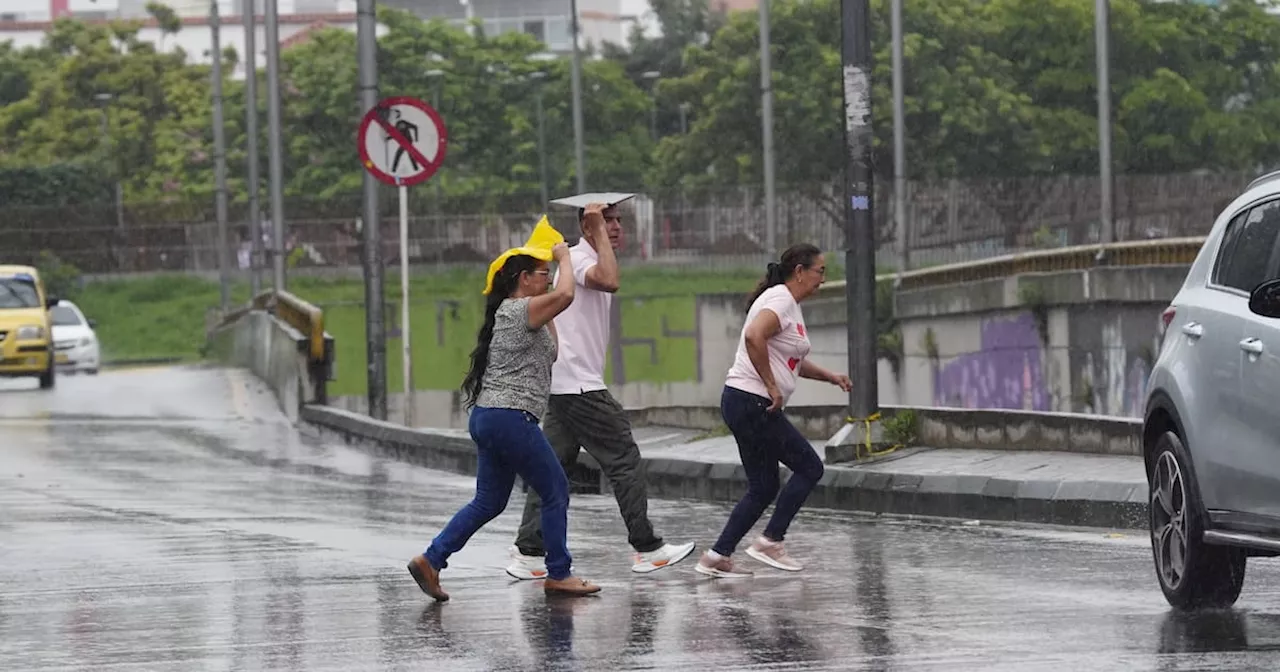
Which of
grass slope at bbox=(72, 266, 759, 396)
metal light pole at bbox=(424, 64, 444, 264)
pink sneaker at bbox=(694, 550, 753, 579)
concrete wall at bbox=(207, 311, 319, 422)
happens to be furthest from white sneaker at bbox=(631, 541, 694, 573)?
metal light pole at bbox=(424, 64, 444, 264)

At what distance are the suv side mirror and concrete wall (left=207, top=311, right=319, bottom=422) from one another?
59.8 ft

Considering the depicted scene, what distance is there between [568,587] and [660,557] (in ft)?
3.27

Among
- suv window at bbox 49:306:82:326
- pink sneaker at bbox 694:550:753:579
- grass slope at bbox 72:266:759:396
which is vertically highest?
pink sneaker at bbox 694:550:753:579

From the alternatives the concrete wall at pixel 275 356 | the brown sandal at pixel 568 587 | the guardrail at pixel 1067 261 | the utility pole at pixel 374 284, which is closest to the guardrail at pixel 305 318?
the concrete wall at pixel 275 356

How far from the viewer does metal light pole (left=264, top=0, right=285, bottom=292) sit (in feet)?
114

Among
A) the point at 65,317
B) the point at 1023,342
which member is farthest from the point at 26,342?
the point at 1023,342

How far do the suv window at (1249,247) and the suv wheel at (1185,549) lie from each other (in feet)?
2.31

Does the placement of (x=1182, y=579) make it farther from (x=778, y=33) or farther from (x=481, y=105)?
(x=481, y=105)

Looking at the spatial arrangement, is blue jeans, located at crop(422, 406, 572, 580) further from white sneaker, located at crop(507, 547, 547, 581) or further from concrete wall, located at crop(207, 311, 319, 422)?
concrete wall, located at crop(207, 311, 319, 422)

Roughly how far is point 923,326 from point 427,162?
16149 mm

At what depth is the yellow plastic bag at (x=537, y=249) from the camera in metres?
10.5

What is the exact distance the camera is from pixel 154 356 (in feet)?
220

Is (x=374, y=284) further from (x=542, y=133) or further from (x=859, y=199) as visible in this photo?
→ (x=542, y=133)

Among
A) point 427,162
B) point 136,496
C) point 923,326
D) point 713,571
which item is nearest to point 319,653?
point 713,571
